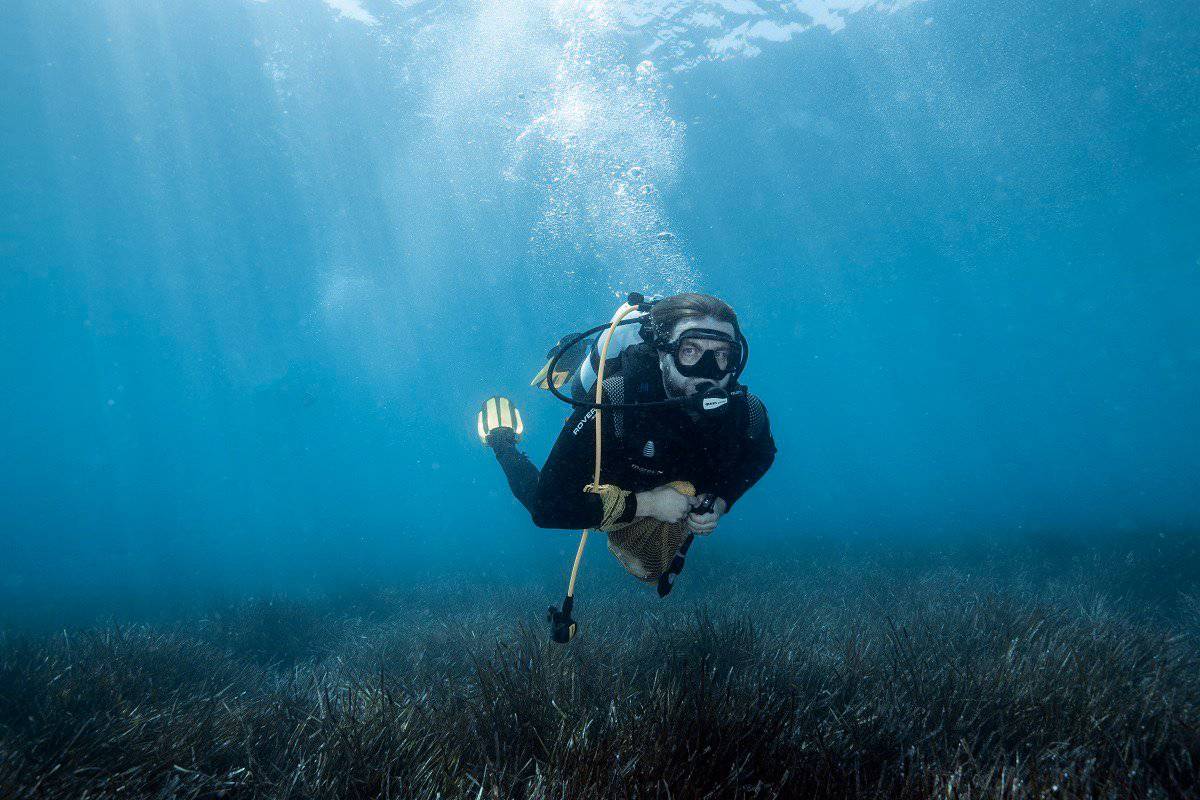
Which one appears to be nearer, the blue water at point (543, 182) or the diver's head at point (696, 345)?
the diver's head at point (696, 345)

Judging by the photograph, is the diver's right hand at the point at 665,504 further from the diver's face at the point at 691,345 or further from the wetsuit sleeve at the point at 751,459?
the diver's face at the point at 691,345

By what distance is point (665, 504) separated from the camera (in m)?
3.02

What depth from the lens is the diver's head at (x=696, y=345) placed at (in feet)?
9.92

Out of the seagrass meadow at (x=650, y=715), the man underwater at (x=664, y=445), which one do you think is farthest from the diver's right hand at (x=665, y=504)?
the seagrass meadow at (x=650, y=715)

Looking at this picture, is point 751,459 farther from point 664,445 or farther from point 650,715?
point 650,715

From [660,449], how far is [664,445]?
0.12ft

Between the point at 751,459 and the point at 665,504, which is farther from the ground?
the point at 751,459

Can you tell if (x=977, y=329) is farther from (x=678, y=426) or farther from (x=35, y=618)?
(x=35, y=618)

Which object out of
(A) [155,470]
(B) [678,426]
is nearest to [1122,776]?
(B) [678,426]

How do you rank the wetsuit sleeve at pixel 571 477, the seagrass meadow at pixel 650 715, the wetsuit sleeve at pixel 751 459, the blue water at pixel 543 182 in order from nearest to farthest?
the seagrass meadow at pixel 650 715
the wetsuit sleeve at pixel 571 477
the wetsuit sleeve at pixel 751 459
the blue water at pixel 543 182

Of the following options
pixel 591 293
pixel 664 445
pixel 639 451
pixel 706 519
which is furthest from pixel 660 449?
pixel 591 293

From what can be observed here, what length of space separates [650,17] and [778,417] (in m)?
108

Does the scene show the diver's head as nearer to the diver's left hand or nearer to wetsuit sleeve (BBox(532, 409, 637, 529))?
wetsuit sleeve (BBox(532, 409, 637, 529))

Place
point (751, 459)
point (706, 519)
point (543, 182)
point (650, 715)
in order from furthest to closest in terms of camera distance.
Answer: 1. point (543, 182)
2. point (751, 459)
3. point (706, 519)
4. point (650, 715)
